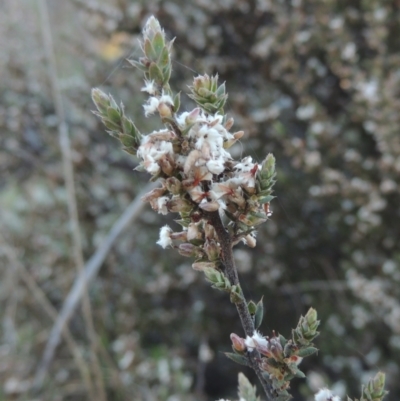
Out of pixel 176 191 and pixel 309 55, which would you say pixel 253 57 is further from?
pixel 176 191

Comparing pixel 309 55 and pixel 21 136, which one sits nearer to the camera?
pixel 309 55

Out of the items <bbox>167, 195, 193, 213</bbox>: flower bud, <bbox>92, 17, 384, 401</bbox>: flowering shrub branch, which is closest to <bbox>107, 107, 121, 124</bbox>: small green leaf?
<bbox>92, 17, 384, 401</bbox>: flowering shrub branch

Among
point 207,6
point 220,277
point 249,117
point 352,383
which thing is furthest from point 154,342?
point 220,277

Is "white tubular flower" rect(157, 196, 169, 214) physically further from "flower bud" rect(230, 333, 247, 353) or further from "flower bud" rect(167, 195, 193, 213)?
"flower bud" rect(230, 333, 247, 353)

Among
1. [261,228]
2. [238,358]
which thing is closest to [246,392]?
[238,358]

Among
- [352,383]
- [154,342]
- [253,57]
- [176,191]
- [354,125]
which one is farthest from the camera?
[154,342]

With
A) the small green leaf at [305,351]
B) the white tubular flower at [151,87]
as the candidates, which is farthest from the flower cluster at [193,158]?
the small green leaf at [305,351]

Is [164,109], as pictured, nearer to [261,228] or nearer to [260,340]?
[260,340]

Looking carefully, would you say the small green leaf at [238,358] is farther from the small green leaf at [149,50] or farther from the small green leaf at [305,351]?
the small green leaf at [149,50]
